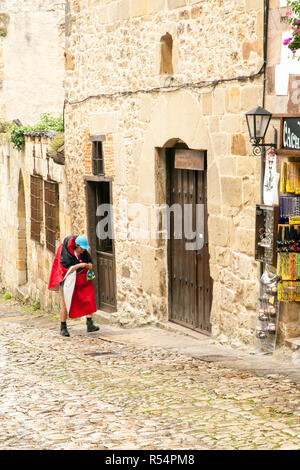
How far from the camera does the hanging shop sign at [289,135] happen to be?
7750 millimetres

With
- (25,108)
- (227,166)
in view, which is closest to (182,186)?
(227,166)

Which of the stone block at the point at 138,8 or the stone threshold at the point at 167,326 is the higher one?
the stone block at the point at 138,8

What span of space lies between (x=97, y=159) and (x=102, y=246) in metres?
1.32

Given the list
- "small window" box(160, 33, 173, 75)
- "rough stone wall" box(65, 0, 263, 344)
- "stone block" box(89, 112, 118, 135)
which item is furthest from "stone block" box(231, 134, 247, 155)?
"stone block" box(89, 112, 118, 135)

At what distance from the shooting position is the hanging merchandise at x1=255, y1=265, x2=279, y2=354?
8.38m

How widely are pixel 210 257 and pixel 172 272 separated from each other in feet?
4.21

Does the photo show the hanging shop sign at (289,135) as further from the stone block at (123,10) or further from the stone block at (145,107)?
the stone block at (123,10)

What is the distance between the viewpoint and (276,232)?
26.9 feet

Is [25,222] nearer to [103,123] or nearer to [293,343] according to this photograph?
Answer: [103,123]

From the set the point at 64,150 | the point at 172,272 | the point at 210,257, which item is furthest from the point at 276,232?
the point at 64,150

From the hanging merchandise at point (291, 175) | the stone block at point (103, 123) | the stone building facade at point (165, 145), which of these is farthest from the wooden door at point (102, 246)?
the hanging merchandise at point (291, 175)

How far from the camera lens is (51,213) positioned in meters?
14.3

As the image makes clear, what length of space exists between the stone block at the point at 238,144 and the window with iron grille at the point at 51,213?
5.64 meters

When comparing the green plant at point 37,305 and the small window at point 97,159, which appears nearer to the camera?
the small window at point 97,159
